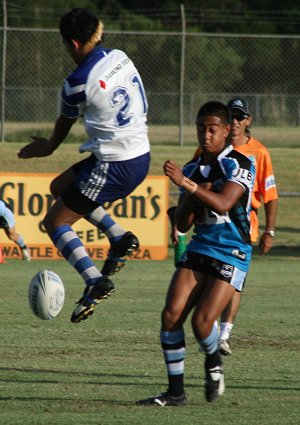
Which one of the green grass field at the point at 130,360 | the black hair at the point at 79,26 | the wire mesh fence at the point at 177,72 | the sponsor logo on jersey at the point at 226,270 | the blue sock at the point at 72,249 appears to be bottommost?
the wire mesh fence at the point at 177,72

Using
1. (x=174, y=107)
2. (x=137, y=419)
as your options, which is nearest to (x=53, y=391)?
(x=137, y=419)

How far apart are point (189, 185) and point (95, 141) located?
1.30m

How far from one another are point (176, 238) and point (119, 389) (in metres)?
1.44

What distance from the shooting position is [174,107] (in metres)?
29.6

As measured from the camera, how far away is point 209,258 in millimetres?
6535

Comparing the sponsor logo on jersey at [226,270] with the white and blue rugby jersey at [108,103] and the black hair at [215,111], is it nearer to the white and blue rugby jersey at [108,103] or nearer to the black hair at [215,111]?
the black hair at [215,111]

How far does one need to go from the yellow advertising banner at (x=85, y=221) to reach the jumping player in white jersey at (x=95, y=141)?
909 centimetres

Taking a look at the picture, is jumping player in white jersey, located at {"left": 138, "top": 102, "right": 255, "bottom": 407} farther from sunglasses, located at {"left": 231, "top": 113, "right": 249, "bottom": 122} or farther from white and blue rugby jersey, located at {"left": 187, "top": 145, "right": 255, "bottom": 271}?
sunglasses, located at {"left": 231, "top": 113, "right": 249, "bottom": 122}

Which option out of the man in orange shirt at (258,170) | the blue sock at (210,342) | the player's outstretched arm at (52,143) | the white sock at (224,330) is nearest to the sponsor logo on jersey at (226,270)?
the blue sock at (210,342)

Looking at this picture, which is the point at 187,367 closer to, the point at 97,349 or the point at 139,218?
the point at 97,349

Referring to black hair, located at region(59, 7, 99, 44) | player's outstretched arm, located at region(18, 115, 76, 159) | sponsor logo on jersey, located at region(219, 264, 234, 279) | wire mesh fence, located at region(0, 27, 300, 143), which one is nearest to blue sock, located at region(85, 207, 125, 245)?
player's outstretched arm, located at region(18, 115, 76, 159)

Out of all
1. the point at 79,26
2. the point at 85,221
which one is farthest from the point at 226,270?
the point at 85,221

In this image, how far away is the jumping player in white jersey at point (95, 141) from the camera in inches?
276

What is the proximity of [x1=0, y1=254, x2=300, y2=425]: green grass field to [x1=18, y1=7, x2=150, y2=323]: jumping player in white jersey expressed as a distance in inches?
24.8
